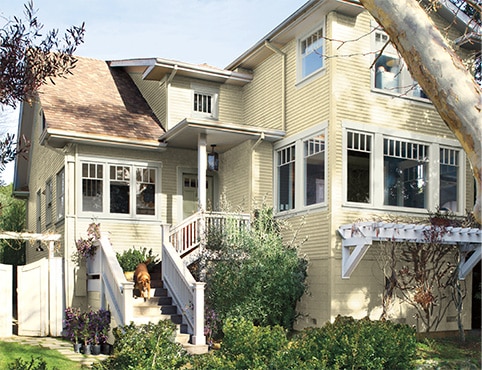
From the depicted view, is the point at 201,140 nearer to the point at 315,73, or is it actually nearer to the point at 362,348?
the point at 315,73

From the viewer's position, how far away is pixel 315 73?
13.7 m

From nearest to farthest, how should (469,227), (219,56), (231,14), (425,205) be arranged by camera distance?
(231,14)
(469,227)
(425,205)
(219,56)

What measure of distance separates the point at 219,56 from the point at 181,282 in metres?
9.17

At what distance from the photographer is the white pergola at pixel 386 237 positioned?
38.6ft

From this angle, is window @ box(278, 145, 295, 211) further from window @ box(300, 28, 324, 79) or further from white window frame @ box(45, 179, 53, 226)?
white window frame @ box(45, 179, 53, 226)

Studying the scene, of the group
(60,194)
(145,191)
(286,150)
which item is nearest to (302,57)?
(286,150)

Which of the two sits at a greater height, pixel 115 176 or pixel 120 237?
pixel 115 176

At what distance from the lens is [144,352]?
5.34 meters

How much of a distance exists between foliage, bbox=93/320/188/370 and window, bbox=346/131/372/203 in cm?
808

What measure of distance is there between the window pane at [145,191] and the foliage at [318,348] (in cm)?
745

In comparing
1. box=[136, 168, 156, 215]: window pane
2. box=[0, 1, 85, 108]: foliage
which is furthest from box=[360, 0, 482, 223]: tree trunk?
box=[136, 168, 156, 215]: window pane

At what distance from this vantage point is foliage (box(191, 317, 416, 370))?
6449 millimetres

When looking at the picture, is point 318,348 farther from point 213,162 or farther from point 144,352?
point 213,162

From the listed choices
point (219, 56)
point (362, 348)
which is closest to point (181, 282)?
point (362, 348)
